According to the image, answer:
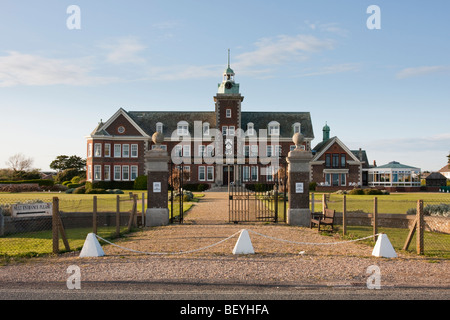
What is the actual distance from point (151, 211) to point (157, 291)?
865 cm

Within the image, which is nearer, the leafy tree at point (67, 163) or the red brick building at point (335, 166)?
the red brick building at point (335, 166)

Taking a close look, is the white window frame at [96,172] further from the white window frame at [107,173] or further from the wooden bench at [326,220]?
the wooden bench at [326,220]

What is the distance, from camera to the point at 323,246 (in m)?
10.5

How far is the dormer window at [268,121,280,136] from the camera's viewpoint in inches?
1989

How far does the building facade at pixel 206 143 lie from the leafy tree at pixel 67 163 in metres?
21.4

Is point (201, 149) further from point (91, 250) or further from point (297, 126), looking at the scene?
point (91, 250)

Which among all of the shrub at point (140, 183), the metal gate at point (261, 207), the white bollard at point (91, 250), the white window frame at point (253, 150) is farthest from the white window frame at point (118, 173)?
the white bollard at point (91, 250)

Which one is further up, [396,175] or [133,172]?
[133,172]

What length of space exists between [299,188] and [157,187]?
5339 millimetres

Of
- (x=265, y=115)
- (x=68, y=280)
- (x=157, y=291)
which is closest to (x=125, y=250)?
(x=68, y=280)

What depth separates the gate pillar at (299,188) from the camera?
14547mm

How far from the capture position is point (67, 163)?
68250 millimetres

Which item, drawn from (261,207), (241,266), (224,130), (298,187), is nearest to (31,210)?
(241,266)

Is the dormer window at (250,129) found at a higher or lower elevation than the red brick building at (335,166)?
higher
